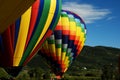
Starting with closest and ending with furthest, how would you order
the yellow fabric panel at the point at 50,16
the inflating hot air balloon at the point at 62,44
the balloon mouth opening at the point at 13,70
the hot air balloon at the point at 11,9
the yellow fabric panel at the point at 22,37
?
the hot air balloon at the point at 11,9
the yellow fabric panel at the point at 22,37
the balloon mouth opening at the point at 13,70
the yellow fabric panel at the point at 50,16
the inflating hot air balloon at the point at 62,44

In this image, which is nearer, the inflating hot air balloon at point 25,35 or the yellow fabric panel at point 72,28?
the inflating hot air balloon at point 25,35

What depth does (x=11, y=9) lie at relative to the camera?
759 cm

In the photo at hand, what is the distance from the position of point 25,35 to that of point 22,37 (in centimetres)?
20

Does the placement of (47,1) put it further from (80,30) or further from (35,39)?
(80,30)

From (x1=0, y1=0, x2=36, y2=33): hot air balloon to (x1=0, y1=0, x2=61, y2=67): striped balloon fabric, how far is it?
834 centimetres

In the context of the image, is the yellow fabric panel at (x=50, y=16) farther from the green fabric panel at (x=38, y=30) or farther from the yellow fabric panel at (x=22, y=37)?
the yellow fabric panel at (x=22, y=37)

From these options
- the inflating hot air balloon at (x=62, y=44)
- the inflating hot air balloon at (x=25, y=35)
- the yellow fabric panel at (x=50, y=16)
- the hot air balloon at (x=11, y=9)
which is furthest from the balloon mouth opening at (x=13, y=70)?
the inflating hot air balloon at (x=62, y=44)

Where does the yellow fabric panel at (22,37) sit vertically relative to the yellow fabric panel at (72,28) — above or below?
above

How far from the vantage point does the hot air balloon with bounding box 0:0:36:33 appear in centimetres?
726

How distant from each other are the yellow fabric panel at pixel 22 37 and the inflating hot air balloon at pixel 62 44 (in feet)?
35.6

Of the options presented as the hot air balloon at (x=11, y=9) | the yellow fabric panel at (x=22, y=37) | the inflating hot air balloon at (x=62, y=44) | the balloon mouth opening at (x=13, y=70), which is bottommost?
the inflating hot air balloon at (x=62, y=44)

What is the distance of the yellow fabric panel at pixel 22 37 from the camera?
55.4ft

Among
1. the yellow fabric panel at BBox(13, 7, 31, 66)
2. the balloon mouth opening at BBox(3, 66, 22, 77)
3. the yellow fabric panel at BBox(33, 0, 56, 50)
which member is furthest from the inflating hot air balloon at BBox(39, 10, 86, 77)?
the yellow fabric panel at BBox(13, 7, 31, 66)

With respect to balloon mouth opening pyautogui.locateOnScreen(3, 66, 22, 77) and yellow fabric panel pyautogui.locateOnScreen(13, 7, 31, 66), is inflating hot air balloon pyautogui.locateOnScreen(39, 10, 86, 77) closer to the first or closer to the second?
balloon mouth opening pyautogui.locateOnScreen(3, 66, 22, 77)
